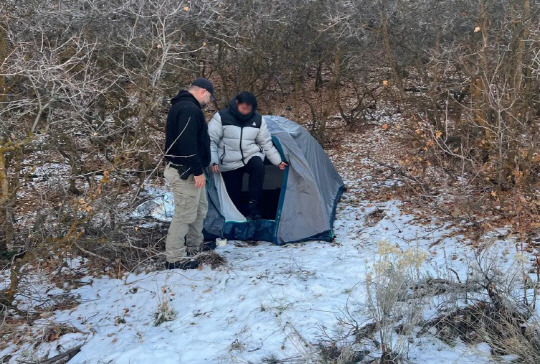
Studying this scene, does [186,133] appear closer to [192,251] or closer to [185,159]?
[185,159]

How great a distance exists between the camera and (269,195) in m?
6.82

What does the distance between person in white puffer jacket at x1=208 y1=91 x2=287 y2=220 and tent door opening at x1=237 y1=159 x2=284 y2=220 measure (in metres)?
0.33

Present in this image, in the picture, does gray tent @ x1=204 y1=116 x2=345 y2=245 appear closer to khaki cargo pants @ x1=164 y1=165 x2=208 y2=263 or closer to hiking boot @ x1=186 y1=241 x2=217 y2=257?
hiking boot @ x1=186 y1=241 x2=217 y2=257

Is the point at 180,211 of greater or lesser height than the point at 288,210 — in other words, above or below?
above

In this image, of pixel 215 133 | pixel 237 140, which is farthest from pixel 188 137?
pixel 237 140

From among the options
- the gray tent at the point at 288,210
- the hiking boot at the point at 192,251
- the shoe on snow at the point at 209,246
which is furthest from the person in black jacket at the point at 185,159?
the gray tent at the point at 288,210

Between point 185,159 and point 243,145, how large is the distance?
1201 millimetres

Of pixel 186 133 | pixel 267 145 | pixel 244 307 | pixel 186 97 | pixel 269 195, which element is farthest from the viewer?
pixel 269 195

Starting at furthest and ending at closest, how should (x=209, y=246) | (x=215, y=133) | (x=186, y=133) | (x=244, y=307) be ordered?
(x=215, y=133) < (x=209, y=246) < (x=186, y=133) < (x=244, y=307)

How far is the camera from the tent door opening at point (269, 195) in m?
6.22

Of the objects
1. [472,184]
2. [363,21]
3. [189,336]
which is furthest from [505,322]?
[363,21]

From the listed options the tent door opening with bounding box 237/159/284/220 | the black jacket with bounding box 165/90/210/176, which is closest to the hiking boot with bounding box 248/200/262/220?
the tent door opening with bounding box 237/159/284/220

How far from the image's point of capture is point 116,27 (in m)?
7.68

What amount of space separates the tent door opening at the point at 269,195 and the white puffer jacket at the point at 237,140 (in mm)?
519
